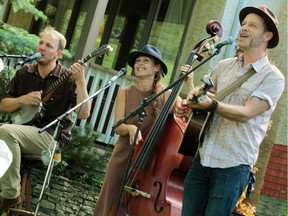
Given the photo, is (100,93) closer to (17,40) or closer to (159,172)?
(17,40)

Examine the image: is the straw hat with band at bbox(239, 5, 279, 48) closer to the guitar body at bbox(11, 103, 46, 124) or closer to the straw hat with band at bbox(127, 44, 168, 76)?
the straw hat with band at bbox(127, 44, 168, 76)

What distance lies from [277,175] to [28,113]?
14.7ft

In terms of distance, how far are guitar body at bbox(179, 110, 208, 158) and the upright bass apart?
0.29 m

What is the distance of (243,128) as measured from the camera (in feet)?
11.5

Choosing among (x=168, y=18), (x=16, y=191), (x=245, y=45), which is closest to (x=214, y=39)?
(x=245, y=45)

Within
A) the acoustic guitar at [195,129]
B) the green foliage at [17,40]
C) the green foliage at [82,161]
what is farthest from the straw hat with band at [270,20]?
the green foliage at [82,161]

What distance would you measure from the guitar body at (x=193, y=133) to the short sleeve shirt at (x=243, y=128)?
0.12m

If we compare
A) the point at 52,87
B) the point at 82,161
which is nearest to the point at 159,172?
the point at 52,87

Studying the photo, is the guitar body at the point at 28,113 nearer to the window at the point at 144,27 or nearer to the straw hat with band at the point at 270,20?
the straw hat with band at the point at 270,20

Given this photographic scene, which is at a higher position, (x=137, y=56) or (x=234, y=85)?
(x=137, y=56)

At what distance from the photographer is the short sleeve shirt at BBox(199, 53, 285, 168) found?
3.48m

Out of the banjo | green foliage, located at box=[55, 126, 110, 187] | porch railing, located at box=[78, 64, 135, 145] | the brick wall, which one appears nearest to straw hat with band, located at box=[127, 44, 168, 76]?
the banjo

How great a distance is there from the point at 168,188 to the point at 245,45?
127 cm

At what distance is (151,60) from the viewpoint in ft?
16.9
